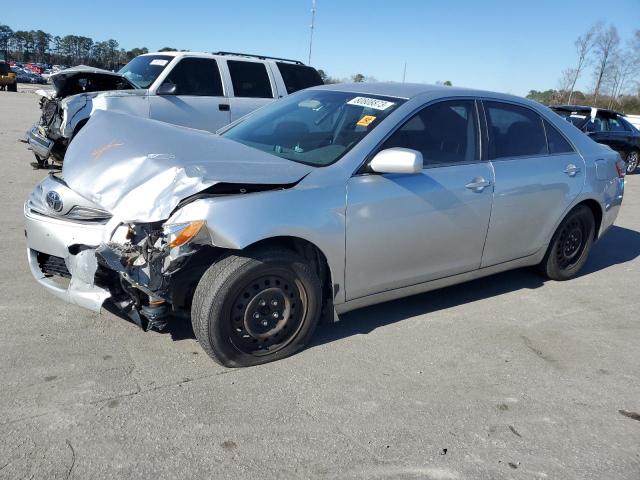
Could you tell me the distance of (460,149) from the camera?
4172 millimetres

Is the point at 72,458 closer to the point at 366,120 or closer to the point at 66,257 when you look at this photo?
the point at 66,257

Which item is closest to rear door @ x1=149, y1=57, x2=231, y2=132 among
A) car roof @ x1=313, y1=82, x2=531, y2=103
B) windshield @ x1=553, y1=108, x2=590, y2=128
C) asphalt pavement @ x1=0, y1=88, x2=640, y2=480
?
car roof @ x1=313, y1=82, x2=531, y2=103

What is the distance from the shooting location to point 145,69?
9078 mm

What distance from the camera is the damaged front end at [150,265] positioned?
3041 millimetres

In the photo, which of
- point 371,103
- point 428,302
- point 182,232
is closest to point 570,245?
point 428,302

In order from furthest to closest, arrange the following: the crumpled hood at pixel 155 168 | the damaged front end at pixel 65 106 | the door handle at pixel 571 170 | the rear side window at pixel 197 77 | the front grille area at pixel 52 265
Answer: the rear side window at pixel 197 77
the damaged front end at pixel 65 106
the door handle at pixel 571 170
the front grille area at pixel 52 265
the crumpled hood at pixel 155 168

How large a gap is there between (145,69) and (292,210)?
6.95 meters

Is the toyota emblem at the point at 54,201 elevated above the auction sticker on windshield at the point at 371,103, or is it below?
below

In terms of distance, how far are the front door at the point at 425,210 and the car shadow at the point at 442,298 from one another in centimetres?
40

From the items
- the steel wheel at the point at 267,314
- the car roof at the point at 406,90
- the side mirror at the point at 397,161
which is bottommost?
the steel wheel at the point at 267,314

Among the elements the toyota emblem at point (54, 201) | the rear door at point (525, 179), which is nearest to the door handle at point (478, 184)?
the rear door at point (525, 179)

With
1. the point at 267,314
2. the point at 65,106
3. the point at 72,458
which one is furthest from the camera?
the point at 65,106

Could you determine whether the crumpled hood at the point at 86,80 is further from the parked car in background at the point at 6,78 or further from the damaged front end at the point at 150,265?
the parked car in background at the point at 6,78

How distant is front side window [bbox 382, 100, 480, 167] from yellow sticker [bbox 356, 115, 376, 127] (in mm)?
196
